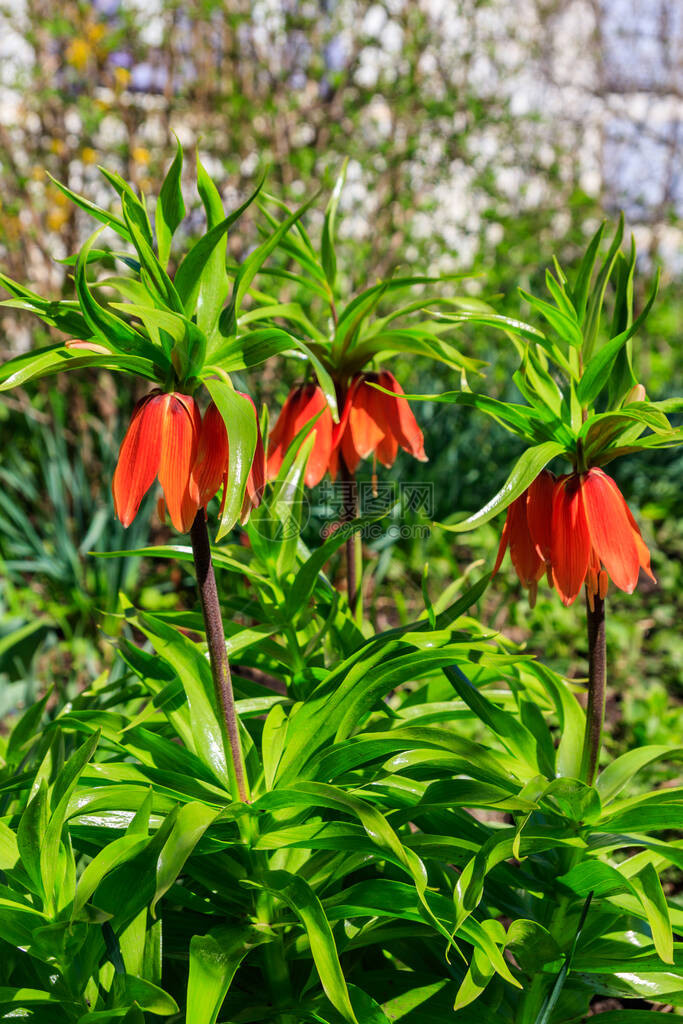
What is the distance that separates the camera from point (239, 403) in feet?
2.53

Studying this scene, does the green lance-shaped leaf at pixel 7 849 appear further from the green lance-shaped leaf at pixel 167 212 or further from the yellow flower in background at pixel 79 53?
the yellow flower in background at pixel 79 53

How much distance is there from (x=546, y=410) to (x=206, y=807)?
545mm

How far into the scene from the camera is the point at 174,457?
2.75 feet

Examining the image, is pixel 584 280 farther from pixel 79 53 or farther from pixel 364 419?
pixel 79 53

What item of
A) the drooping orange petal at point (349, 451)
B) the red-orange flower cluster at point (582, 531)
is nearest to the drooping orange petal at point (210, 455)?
the red-orange flower cluster at point (582, 531)

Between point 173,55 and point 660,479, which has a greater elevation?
point 173,55

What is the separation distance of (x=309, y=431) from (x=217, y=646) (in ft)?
1.32

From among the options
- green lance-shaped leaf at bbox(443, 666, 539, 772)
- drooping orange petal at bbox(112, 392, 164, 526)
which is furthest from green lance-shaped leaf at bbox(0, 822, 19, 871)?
green lance-shaped leaf at bbox(443, 666, 539, 772)

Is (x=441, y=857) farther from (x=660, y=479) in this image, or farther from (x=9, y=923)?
(x=660, y=479)

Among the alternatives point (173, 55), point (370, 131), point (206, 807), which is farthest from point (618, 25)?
point (206, 807)

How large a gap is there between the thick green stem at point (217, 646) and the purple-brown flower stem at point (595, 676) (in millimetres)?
418

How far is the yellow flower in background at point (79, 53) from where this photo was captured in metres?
2.90

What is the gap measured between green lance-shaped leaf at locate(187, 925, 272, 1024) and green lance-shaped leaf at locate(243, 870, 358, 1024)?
0.19ft

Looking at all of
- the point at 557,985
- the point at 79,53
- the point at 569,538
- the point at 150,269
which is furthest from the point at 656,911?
the point at 79,53
